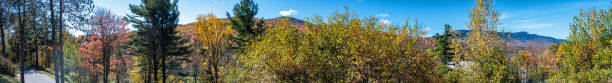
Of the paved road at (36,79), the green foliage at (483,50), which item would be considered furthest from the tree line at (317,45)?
the paved road at (36,79)

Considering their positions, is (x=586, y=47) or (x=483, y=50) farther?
(x=586, y=47)

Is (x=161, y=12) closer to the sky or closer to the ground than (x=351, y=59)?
closer to the sky

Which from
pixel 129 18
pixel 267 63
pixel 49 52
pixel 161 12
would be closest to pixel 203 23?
pixel 161 12

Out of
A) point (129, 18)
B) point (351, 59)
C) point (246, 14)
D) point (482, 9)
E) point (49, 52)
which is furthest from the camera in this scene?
point (49, 52)

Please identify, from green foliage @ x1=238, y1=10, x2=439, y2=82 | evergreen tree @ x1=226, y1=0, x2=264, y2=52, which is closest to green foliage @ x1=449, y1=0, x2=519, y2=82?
green foliage @ x1=238, y1=10, x2=439, y2=82

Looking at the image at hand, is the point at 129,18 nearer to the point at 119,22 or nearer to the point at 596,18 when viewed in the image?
the point at 119,22

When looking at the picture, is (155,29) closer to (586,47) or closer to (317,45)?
(317,45)

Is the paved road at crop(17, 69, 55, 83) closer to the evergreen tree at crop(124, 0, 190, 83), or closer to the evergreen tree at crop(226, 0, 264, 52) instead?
the evergreen tree at crop(124, 0, 190, 83)

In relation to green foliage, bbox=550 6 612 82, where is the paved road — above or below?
below

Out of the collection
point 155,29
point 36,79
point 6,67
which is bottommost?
point 36,79

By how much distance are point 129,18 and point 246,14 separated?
7847 mm

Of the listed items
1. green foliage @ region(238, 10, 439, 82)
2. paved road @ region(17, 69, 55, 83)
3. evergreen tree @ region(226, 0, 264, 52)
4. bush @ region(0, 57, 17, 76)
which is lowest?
paved road @ region(17, 69, 55, 83)

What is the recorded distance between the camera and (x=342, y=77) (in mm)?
9828

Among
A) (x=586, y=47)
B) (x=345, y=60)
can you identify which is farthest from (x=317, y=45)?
(x=586, y=47)
